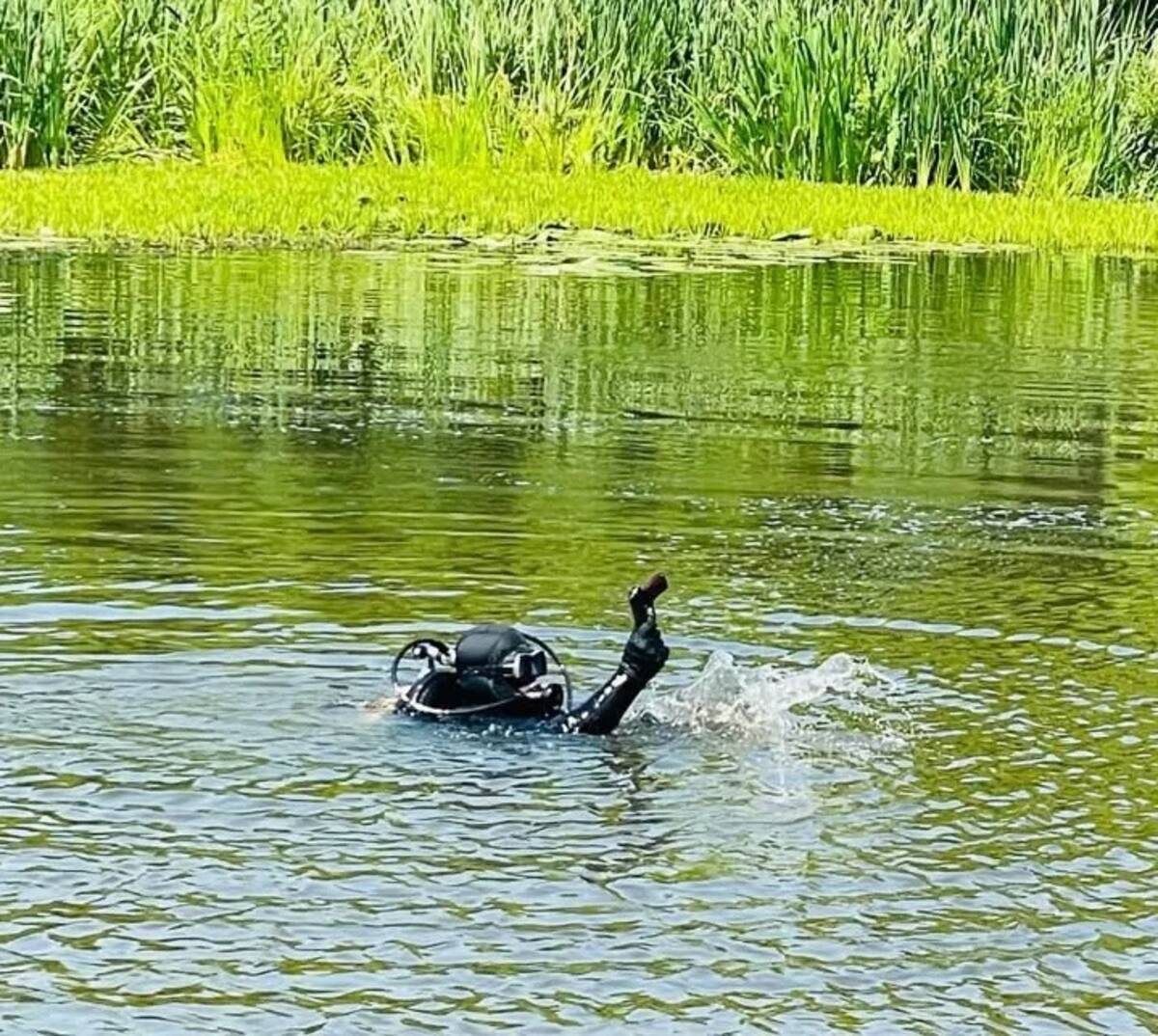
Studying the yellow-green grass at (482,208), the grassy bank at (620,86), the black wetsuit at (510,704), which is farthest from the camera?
the grassy bank at (620,86)

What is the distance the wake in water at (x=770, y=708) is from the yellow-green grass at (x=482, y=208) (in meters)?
14.8

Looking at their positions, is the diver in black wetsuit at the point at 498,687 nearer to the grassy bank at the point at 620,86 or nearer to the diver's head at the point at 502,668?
the diver's head at the point at 502,668

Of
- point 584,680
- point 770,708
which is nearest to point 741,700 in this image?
point 770,708

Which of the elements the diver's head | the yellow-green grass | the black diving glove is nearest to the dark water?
the diver's head

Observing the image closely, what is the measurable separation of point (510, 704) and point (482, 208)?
17.4m

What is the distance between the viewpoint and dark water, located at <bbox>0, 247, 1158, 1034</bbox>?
607cm

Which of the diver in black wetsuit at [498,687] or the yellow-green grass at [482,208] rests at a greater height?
the yellow-green grass at [482,208]

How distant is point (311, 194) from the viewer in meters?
25.1

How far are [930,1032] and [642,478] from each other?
6555 mm

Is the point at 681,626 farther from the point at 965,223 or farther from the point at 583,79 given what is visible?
the point at 583,79

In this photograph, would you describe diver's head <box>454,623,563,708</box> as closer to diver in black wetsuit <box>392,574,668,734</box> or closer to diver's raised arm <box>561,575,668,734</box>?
diver in black wetsuit <box>392,574,668,734</box>

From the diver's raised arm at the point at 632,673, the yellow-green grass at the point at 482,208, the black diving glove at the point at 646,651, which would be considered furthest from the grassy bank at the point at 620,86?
the black diving glove at the point at 646,651

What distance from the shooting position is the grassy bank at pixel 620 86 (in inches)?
1099

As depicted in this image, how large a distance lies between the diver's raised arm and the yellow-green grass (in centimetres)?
1507
